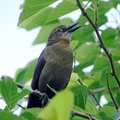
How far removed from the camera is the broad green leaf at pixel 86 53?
14.4 ft

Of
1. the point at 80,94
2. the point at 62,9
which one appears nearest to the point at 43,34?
the point at 62,9

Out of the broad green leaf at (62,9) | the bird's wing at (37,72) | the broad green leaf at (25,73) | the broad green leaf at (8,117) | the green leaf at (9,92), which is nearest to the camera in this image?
the broad green leaf at (8,117)

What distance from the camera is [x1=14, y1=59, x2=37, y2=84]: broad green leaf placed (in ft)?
14.1

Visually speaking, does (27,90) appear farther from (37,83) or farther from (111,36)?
(37,83)

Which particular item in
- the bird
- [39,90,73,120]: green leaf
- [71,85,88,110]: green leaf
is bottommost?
the bird

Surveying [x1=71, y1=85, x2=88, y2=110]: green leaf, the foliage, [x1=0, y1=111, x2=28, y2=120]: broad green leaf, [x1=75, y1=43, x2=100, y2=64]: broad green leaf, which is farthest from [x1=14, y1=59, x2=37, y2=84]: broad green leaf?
[x1=0, y1=111, x2=28, y2=120]: broad green leaf

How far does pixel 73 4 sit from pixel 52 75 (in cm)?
190

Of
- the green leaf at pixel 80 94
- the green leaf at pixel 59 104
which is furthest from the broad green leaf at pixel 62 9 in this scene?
the green leaf at pixel 59 104

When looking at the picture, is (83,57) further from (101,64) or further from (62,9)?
(62,9)

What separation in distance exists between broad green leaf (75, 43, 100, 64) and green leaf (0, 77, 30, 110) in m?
2.37

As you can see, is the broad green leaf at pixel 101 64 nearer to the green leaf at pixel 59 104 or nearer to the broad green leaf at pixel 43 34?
the broad green leaf at pixel 43 34

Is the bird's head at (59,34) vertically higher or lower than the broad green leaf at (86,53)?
lower

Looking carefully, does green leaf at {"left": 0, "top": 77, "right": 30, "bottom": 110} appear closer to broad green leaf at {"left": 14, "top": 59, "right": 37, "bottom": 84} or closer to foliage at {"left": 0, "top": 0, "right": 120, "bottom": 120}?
foliage at {"left": 0, "top": 0, "right": 120, "bottom": 120}

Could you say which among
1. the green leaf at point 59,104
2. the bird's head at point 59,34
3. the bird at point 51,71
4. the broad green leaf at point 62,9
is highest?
the green leaf at point 59,104
